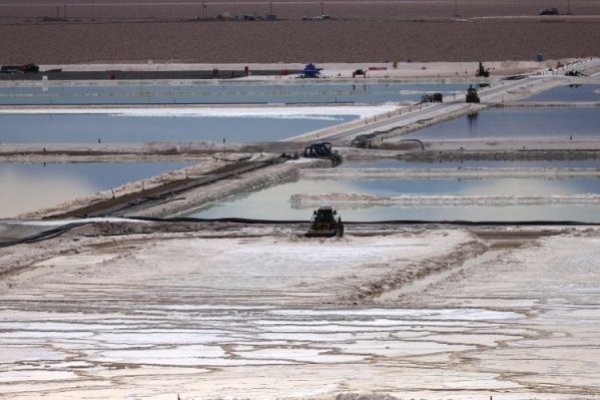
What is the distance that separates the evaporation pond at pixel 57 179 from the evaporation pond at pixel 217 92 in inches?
653

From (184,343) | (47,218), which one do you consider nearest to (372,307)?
(184,343)

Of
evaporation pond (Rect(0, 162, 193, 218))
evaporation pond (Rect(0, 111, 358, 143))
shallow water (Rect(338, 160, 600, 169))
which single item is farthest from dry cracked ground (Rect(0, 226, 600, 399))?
evaporation pond (Rect(0, 111, 358, 143))

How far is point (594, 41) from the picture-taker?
83.2 metres

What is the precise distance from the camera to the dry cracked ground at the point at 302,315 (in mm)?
12945

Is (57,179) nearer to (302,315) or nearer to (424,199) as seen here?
(424,199)

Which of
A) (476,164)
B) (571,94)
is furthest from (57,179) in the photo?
(571,94)

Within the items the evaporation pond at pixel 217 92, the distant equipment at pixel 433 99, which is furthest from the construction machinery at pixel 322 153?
the evaporation pond at pixel 217 92

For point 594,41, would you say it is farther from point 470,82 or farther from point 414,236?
point 414,236

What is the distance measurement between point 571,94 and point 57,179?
23.8 meters

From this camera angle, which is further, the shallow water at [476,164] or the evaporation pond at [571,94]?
the evaporation pond at [571,94]

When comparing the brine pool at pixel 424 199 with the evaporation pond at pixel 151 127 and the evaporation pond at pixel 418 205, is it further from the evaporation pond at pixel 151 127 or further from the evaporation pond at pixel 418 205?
the evaporation pond at pixel 151 127

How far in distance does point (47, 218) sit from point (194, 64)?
51828 millimetres

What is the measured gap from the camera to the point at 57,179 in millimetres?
32469

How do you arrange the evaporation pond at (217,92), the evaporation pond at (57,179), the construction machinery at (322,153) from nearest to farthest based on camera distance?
the evaporation pond at (57,179) < the construction machinery at (322,153) < the evaporation pond at (217,92)
